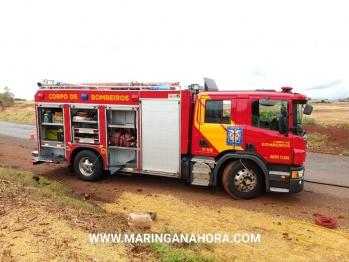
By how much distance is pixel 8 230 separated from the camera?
3.94m

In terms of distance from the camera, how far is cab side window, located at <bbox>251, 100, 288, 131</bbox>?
634cm

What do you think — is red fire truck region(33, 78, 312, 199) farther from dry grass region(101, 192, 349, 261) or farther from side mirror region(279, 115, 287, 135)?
dry grass region(101, 192, 349, 261)

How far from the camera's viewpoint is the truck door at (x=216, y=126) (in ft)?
21.7

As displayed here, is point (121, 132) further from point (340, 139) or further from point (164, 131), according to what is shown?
point (340, 139)

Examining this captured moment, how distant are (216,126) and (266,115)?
116 cm

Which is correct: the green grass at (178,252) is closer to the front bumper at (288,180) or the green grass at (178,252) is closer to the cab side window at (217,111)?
the front bumper at (288,180)

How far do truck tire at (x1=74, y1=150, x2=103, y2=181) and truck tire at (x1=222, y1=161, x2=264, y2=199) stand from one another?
3.56 meters

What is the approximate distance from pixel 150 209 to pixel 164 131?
198 centimetres

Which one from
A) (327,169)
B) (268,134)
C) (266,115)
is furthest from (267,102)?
(327,169)

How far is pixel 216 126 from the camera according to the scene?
6.73 m

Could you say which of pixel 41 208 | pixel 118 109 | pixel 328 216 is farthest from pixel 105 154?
Answer: pixel 328 216

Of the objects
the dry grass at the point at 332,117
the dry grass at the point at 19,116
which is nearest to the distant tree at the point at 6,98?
the dry grass at the point at 19,116

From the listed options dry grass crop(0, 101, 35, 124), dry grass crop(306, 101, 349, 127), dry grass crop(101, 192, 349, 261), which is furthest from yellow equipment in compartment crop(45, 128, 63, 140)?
dry grass crop(0, 101, 35, 124)

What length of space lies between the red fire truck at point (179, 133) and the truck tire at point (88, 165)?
0.03 m
